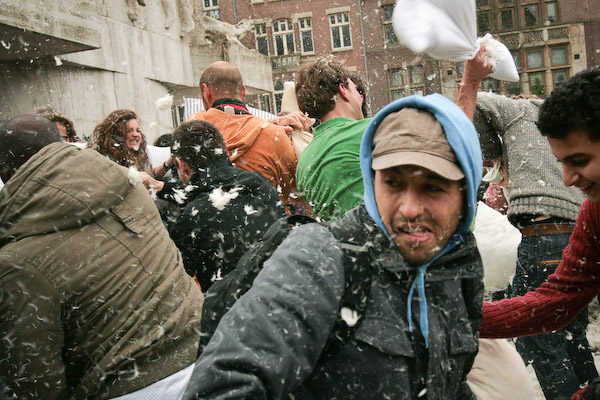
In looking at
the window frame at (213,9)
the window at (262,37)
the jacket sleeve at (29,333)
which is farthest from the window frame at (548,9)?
the jacket sleeve at (29,333)

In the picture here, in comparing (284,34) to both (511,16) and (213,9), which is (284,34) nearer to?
(213,9)

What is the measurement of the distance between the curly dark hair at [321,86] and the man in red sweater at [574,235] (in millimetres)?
1216

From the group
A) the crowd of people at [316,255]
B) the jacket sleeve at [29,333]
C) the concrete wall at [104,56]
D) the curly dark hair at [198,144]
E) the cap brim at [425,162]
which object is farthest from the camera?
the concrete wall at [104,56]

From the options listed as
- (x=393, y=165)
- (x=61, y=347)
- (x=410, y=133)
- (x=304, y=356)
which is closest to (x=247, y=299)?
(x=304, y=356)

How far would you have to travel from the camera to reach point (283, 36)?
38.4m

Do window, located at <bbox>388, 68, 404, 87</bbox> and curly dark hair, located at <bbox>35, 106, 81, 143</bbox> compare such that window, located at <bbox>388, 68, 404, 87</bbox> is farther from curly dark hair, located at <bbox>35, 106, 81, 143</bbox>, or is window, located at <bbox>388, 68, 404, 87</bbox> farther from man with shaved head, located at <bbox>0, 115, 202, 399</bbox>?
man with shaved head, located at <bbox>0, 115, 202, 399</bbox>

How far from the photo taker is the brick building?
34219 mm

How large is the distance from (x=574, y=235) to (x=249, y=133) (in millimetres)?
2375

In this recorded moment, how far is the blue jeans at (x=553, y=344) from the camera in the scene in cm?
376

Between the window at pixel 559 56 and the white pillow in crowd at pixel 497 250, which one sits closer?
the white pillow in crowd at pixel 497 250

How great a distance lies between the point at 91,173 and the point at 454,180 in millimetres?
1599

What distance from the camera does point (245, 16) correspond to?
38375 millimetres

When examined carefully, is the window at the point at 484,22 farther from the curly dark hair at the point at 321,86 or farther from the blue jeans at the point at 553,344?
the curly dark hair at the point at 321,86

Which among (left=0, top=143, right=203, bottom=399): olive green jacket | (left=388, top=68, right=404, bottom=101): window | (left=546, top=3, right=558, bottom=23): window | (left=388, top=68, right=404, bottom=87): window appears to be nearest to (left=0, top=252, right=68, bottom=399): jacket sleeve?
(left=0, top=143, right=203, bottom=399): olive green jacket
